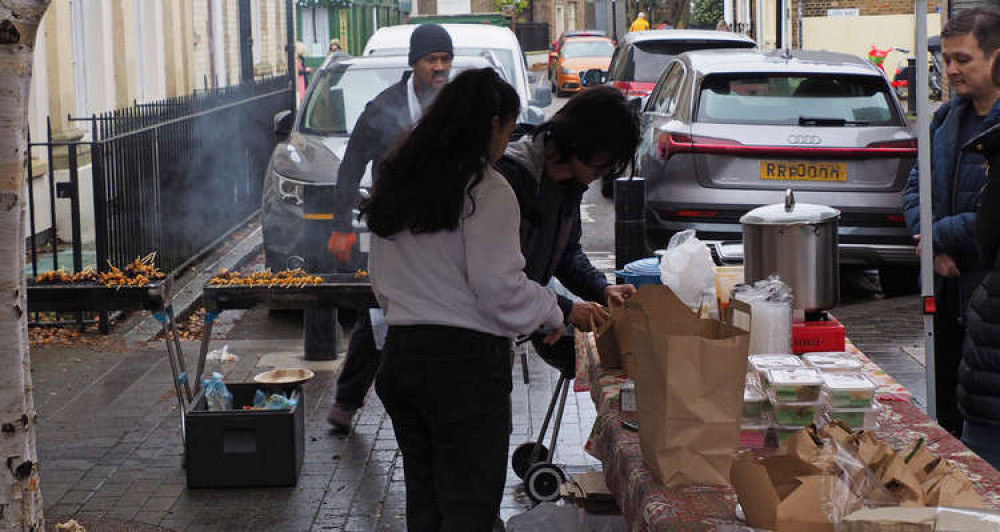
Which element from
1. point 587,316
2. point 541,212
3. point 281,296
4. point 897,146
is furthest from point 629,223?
point 541,212

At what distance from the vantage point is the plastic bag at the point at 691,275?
4621 millimetres

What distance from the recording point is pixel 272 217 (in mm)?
9711

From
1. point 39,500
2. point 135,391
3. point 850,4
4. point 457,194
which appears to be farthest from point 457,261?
point 850,4

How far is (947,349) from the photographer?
5473mm

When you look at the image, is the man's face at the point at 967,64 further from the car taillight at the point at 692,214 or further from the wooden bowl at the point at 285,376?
the car taillight at the point at 692,214

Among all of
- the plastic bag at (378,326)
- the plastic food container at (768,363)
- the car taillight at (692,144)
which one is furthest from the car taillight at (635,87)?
the plastic food container at (768,363)

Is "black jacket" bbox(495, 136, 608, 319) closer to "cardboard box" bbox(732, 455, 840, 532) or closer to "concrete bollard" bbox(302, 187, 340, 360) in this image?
"cardboard box" bbox(732, 455, 840, 532)

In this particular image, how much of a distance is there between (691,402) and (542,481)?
2.36m

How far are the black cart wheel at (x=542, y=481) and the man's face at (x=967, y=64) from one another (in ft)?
6.85

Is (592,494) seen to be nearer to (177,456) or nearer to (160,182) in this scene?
(177,456)

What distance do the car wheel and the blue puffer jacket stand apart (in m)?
5.17

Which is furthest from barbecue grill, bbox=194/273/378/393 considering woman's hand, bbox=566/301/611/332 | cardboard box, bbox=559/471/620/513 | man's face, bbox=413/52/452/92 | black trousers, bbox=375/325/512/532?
black trousers, bbox=375/325/512/532

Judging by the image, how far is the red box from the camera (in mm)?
4367

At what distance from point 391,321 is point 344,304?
2593mm
